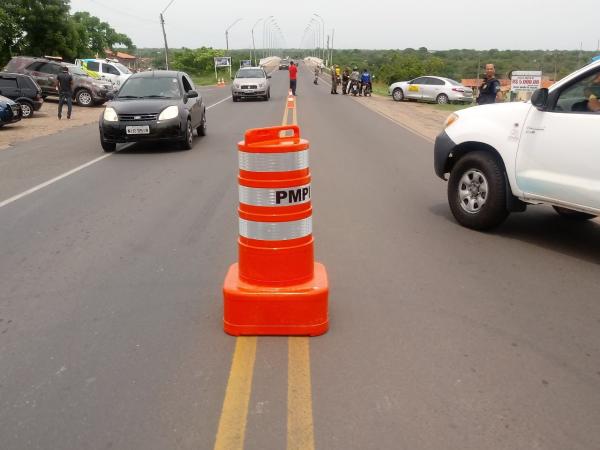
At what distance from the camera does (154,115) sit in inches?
456

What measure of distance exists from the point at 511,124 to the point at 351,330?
332cm

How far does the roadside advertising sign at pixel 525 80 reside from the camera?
1752 centimetres

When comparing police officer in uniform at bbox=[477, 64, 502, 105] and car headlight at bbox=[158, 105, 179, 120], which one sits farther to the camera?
police officer in uniform at bbox=[477, 64, 502, 105]

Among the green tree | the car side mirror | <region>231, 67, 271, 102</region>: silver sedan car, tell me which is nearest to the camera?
the car side mirror

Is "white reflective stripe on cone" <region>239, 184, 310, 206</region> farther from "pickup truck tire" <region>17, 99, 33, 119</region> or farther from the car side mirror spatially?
"pickup truck tire" <region>17, 99, 33, 119</region>

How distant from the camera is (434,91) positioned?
3080 cm

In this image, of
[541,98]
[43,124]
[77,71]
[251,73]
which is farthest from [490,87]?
[251,73]

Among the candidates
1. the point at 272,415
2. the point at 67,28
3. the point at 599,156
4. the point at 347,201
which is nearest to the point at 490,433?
the point at 272,415

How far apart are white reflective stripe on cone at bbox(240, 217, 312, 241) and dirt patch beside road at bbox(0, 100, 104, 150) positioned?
11901mm

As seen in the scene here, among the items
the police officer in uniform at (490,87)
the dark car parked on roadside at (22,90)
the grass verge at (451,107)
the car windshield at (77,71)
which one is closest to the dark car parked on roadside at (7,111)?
the dark car parked on roadside at (22,90)

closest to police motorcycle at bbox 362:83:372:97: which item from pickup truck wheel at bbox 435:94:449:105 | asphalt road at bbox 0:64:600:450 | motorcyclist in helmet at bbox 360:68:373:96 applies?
motorcyclist in helmet at bbox 360:68:373:96

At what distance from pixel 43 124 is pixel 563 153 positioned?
17511mm

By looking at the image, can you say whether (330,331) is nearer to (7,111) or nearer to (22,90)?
(7,111)

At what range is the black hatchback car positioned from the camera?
456 inches
